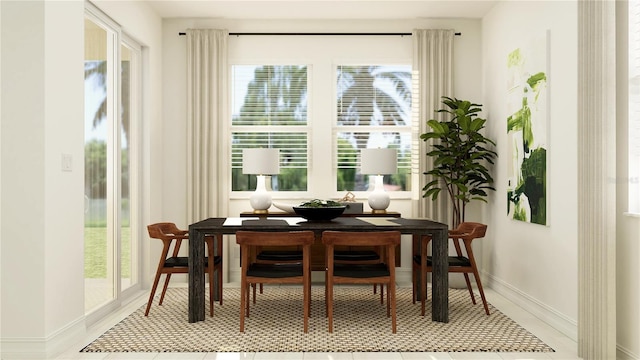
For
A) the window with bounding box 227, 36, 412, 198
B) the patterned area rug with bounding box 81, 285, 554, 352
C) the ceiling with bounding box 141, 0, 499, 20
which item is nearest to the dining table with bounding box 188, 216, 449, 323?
the patterned area rug with bounding box 81, 285, 554, 352

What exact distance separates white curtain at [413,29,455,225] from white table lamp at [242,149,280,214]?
1.71 metres

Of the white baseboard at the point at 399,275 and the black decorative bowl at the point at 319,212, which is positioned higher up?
the black decorative bowl at the point at 319,212

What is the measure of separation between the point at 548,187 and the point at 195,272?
2.95 metres

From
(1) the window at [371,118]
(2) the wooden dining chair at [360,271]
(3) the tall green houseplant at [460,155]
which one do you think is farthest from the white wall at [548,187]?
(2) the wooden dining chair at [360,271]

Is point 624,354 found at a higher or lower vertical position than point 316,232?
lower

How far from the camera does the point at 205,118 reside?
20.8 ft

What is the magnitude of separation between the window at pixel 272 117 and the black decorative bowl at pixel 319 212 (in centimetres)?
172

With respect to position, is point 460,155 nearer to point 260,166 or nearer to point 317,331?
point 260,166

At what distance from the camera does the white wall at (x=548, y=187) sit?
4.18 metres

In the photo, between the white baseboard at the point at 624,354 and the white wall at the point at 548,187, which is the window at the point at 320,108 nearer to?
the white wall at the point at 548,187

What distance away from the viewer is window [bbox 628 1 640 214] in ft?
11.0

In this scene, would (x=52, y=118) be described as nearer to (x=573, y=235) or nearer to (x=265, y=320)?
(x=265, y=320)

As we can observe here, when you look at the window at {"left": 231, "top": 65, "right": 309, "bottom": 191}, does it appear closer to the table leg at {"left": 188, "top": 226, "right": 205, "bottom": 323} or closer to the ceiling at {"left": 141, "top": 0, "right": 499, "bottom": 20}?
the ceiling at {"left": 141, "top": 0, "right": 499, "bottom": 20}

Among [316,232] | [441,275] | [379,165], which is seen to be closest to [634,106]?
[441,275]
